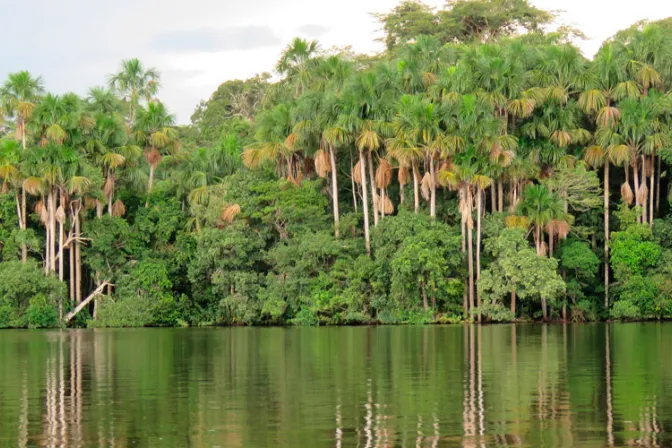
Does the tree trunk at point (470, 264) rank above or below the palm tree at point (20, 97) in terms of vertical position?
below

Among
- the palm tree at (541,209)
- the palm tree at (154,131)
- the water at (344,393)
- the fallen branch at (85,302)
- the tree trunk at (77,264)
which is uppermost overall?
the palm tree at (154,131)

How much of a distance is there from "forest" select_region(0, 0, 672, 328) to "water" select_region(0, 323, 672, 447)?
14.5m

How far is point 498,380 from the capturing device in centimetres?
2327

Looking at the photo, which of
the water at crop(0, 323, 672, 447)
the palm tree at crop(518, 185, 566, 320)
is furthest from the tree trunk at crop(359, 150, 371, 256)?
the water at crop(0, 323, 672, 447)

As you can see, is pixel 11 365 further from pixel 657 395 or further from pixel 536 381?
→ pixel 657 395

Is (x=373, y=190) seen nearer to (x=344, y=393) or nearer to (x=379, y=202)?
(x=379, y=202)

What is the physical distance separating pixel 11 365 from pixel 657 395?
54.3 ft

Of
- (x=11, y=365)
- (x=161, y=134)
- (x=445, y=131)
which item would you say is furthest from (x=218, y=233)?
(x=11, y=365)

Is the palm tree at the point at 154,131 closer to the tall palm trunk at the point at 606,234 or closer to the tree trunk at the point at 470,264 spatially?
the tree trunk at the point at 470,264

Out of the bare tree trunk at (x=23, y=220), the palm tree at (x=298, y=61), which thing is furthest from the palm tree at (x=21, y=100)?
the palm tree at (x=298, y=61)

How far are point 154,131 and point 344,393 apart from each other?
136ft

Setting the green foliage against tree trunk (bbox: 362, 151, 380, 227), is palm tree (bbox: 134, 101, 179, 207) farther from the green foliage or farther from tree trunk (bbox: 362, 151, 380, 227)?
tree trunk (bbox: 362, 151, 380, 227)

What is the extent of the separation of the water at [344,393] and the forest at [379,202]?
14506 mm

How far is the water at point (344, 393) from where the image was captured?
52.6 ft
